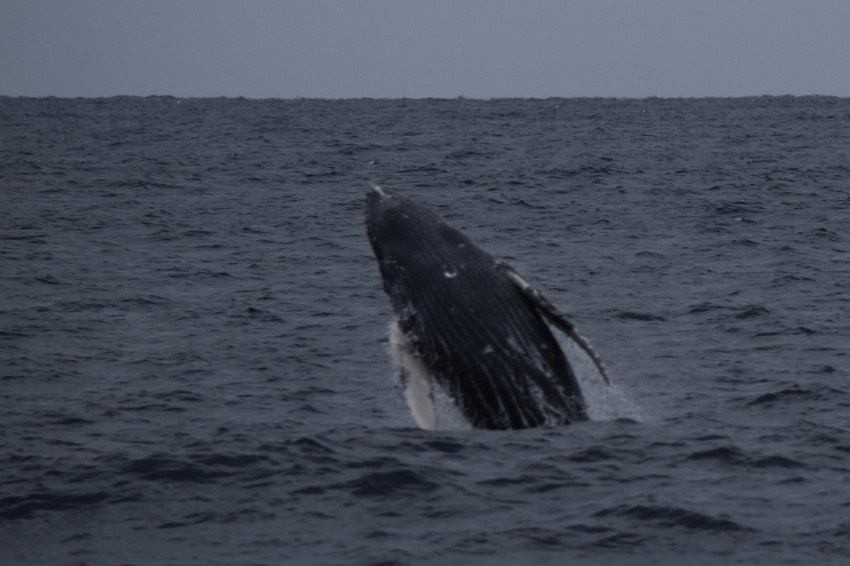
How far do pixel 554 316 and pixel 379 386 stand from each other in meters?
5.95

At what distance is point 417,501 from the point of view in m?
11.6

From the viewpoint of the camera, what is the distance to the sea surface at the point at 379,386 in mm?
10852

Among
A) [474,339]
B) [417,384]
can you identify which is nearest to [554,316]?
[474,339]

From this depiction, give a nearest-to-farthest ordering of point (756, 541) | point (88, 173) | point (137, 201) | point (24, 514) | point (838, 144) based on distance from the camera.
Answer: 1. point (756, 541)
2. point (24, 514)
3. point (137, 201)
4. point (88, 173)
5. point (838, 144)

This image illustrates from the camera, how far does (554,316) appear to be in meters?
11.3

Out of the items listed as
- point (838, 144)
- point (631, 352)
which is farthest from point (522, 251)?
point (838, 144)

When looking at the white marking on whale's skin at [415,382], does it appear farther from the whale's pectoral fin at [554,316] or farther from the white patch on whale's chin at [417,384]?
the whale's pectoral fin at [554,316]

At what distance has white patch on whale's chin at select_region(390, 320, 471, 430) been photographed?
11.7 m

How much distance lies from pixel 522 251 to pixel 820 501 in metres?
17.5

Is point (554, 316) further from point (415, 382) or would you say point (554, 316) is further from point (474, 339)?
point (415, 382)

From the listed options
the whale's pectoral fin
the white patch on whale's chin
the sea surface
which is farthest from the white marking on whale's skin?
the whale's pectoral fin

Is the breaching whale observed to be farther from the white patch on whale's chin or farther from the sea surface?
the sea surface

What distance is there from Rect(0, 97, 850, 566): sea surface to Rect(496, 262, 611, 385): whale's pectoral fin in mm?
1471

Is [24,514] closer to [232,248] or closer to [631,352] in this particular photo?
[631,352]
